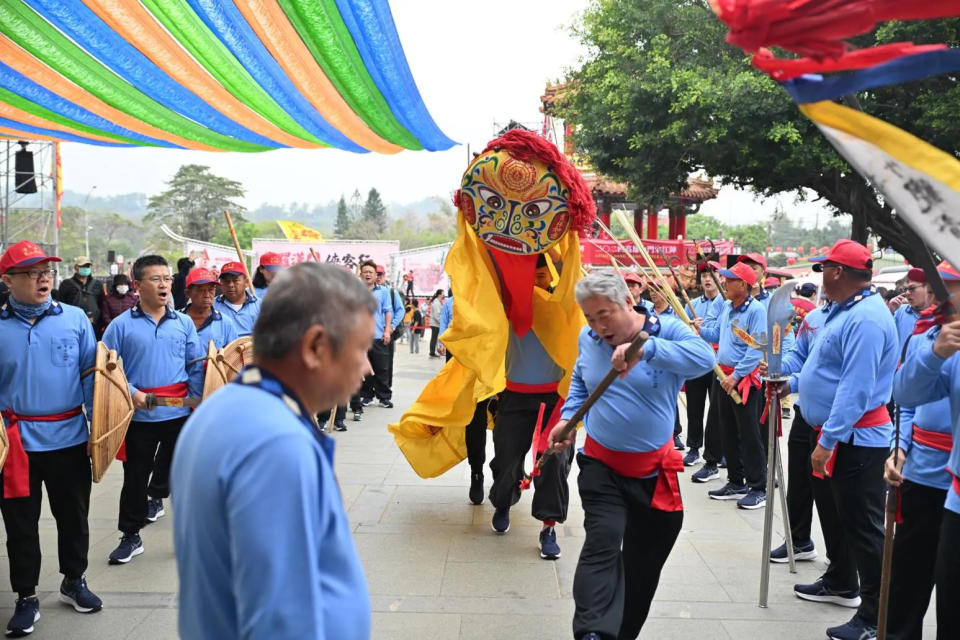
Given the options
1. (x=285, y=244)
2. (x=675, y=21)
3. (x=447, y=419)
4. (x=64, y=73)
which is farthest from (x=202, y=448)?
(x=285, y=244)

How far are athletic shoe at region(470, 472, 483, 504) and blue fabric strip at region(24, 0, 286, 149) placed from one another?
3.56m

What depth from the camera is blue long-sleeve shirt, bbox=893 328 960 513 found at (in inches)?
118

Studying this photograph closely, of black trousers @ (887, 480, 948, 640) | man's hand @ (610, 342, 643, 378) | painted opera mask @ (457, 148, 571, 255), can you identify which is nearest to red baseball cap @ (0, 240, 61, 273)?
painted opera mask @ (457, 148, 571, 255)

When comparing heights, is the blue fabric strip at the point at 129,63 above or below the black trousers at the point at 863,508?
above

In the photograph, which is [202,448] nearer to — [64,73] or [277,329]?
[277,329]

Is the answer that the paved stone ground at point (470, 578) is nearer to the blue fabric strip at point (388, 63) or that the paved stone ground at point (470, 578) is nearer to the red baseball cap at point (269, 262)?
the red baseball cap at point (269, 262)

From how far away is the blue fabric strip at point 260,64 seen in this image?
16.4 feet

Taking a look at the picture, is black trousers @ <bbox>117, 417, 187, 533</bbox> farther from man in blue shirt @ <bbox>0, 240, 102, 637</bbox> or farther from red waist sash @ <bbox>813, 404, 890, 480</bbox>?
red waist sash @ <bbox>813, 404, 890, 480</bbox>

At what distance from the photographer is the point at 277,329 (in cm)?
157

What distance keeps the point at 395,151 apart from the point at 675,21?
10.7 metres

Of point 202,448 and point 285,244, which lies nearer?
point 202,448

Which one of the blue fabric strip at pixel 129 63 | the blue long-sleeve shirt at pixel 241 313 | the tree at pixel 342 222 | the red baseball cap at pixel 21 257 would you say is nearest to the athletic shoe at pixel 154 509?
the blue long-sleeve shirt at pixel 241 313

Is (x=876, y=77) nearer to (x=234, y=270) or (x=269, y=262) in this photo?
(x=234, y=270)

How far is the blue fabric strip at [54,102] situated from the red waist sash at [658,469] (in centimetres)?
472
